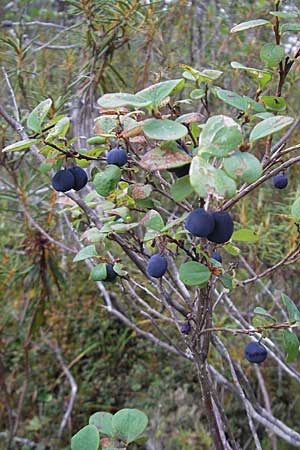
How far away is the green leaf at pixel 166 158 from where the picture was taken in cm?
51

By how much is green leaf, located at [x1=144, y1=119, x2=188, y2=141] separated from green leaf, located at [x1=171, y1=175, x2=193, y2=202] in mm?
59

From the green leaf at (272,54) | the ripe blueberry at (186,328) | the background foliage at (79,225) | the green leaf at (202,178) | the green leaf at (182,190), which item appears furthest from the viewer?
the background foliage at (79,225)

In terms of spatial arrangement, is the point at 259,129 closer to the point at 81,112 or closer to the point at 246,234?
the point at 246,234

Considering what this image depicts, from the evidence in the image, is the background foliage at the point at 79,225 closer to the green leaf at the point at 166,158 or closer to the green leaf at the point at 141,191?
the green leaf at the point at 141,191

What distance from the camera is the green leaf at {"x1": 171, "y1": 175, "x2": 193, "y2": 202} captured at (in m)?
0.52

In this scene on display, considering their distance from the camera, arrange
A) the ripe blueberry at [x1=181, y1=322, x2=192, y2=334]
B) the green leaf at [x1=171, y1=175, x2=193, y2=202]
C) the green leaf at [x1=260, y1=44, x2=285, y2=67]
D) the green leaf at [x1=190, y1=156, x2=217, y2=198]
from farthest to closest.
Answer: the ripe blueberry at [x1=181, y1=322, x2=192, y2=334] < the green leaf at [x1=260, y1=44, x2=285, y2=67] < the green leaf at [x1=171, y1=175, x2=193, y2=202] < the green leaf at [x1=190, y1=156, x2=217, y2=198]

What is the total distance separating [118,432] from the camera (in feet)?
2.24

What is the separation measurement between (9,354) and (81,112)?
5.21 feet

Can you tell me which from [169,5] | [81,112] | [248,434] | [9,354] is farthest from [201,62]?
[9,354]

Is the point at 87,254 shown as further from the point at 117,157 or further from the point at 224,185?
the point at 224,185

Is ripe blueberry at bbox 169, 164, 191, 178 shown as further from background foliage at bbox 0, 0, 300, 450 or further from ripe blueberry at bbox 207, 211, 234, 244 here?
background foliage at bbox 0, 0, 300, 450

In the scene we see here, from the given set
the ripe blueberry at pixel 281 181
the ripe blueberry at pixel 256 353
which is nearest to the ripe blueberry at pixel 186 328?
the ripe blueberry at pixel 256 353

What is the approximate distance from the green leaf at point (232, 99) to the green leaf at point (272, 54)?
3.2 inches

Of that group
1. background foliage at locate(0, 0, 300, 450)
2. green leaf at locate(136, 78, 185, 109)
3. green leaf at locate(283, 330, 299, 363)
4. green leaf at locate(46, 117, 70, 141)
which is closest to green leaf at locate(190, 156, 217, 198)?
green leaf at locate(136, 78, 185, 109)
